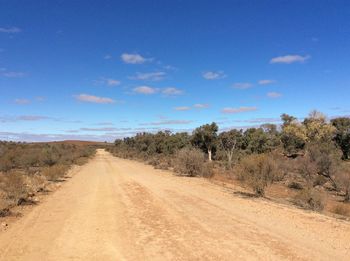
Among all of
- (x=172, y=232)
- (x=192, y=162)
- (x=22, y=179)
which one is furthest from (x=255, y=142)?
(x=172, y=232)

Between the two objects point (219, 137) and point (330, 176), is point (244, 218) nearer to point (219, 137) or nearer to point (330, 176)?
point (330, 176)

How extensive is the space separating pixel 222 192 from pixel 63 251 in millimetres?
12504

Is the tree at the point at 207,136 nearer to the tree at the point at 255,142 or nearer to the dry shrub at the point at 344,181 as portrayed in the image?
the tree at the point at 255,142

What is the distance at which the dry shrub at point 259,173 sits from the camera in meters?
19.0

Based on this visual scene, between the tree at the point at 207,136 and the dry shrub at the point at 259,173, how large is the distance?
132 ft

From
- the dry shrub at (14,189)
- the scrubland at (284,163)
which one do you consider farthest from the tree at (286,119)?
the dry shrub at (14,189)

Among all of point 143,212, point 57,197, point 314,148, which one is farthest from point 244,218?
point 314,148

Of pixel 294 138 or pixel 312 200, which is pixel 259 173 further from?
pixel 294 138

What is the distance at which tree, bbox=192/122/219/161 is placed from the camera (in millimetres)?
60969

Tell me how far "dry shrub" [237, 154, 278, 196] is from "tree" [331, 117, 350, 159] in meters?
46.8

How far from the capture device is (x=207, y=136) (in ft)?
201

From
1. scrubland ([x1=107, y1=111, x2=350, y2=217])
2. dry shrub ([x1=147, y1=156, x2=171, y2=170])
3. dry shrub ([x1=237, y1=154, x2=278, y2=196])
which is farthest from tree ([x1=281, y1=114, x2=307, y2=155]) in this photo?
dry shrub ([x1=237, y1=154, x2=278, y2=196])

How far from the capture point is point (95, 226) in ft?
37.7

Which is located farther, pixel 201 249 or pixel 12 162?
pixel 12 162
